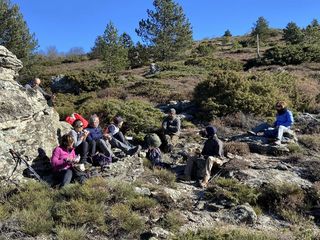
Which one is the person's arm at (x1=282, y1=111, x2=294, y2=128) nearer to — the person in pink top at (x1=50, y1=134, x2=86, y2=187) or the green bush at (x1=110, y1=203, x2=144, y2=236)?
the person in pink top at (x1=50, y1=134, x2=86, y2=187)

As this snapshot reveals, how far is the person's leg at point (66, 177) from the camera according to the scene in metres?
8.59

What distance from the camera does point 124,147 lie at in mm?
11102

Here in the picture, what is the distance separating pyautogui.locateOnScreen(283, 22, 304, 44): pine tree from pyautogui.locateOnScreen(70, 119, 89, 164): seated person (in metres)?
35.6

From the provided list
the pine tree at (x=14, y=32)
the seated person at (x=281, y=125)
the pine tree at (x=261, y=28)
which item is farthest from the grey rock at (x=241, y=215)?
the pine tree at (x=261, y=28)

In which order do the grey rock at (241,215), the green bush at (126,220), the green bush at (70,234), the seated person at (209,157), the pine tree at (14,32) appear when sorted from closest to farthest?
the green bush at (70,234)
the green bush at (126,220)
the grey rock at (241,215)
the seated person at (209,157)
the pine tree at (14,32)

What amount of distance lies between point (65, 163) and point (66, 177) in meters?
0.41

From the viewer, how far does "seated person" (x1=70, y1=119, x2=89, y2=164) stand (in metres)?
9.92

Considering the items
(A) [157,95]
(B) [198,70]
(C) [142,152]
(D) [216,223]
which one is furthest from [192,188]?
(B) [198,70]

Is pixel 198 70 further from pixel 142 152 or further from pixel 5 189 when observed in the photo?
pixel 5 189

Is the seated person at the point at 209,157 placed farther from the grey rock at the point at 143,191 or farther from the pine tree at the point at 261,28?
the pine tree at the point at 261,28

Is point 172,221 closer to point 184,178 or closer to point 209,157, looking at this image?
point 184,178

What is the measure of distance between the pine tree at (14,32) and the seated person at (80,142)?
18.2 meters

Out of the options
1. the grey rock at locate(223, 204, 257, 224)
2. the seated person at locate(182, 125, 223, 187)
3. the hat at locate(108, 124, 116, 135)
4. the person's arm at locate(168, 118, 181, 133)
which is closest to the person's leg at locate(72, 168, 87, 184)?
the seated person at locate(182, 125, 223, 187)

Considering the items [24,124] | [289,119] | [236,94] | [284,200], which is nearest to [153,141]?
[24,124]
